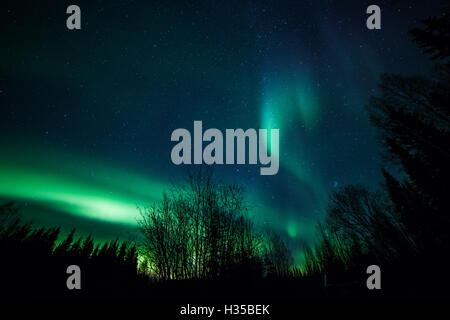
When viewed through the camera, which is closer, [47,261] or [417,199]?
[417,199]

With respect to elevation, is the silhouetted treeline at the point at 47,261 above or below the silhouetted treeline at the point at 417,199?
below

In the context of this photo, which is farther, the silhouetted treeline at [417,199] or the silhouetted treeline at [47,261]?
the silhouetted treeline at [47,261]

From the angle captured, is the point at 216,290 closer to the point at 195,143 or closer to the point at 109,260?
the point at 195,143

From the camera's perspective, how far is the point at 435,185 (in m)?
13.1

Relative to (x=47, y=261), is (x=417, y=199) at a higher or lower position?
higher

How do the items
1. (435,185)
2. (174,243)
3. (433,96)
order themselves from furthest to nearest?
(174,243)
(435,185)
(433,96)

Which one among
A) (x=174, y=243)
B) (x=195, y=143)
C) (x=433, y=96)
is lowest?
(x=174, y=243)

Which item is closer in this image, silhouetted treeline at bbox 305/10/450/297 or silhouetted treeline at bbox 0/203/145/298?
silhouetted treeline at bbox 305/10/450/297

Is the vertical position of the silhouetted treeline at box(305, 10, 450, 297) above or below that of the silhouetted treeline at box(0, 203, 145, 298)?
above
